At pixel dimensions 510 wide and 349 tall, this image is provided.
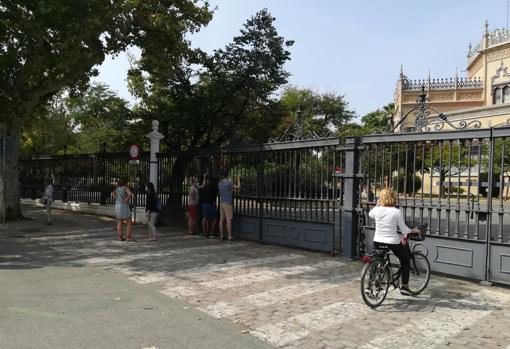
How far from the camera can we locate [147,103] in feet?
67.2

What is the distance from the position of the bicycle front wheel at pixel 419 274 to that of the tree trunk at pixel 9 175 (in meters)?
14.2

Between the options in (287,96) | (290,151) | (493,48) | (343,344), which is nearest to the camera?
(343,344)

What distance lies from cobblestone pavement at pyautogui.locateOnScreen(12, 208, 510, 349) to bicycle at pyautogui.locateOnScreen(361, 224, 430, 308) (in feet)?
0.50

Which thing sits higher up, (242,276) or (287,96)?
(287,96)

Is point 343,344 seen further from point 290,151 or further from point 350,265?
point 290,151

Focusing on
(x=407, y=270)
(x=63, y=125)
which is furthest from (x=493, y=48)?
(x=407, y=270)

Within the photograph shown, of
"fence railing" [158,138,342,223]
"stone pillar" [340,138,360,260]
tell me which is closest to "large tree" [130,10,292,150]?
"fence railing" [158,138,342,223]

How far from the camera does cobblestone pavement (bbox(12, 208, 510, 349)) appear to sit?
5.39m

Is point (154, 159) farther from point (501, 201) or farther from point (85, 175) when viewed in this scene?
point (501, 201)

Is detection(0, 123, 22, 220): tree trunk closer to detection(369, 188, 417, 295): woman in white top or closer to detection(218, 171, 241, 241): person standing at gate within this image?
detection(218, 171, 241, 241): person standing at gate

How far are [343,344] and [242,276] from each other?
3486 mm

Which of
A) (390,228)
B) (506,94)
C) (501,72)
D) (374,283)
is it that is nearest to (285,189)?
(390,228)

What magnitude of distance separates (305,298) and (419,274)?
1.85 m

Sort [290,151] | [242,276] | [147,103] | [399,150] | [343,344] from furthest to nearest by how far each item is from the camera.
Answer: [147,103]
[290,151]
[399,150]
[242,276]
[343,344]
